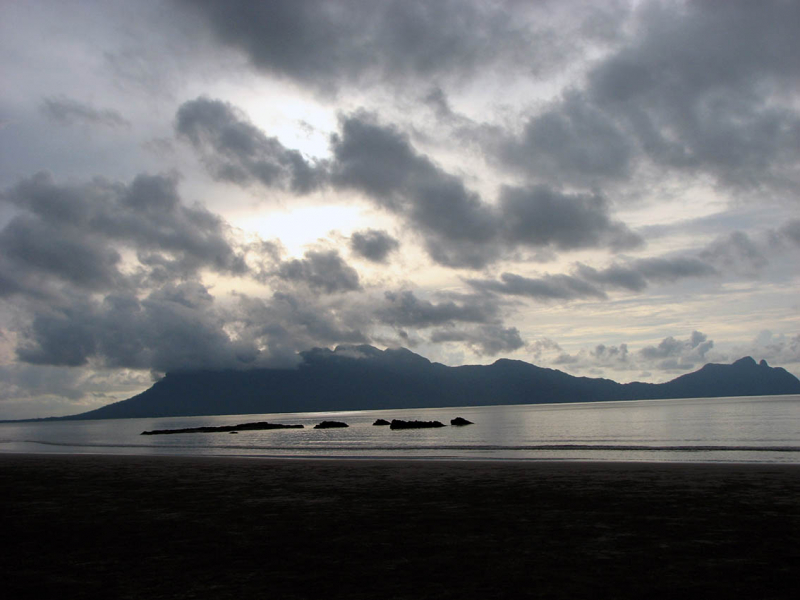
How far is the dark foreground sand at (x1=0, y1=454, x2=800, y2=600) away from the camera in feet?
30.9

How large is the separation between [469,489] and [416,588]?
13.7 metres

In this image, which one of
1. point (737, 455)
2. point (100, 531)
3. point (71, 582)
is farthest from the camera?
point (737, 455)

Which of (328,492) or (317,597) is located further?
(328,492)

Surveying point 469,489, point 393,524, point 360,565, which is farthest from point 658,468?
point 360,565

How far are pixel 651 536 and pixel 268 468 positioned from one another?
85.4 feet

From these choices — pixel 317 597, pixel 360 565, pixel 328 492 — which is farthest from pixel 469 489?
pixel 317 597

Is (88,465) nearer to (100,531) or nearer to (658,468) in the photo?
(100,531)

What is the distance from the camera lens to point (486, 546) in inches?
483

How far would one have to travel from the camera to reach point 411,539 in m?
13.1

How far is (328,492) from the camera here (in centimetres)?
2231

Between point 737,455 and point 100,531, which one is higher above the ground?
point 100,531

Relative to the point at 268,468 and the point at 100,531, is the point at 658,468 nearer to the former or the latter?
the point at 268,468

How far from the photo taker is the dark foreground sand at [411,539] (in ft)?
30.9

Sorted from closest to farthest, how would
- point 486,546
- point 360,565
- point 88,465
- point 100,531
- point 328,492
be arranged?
point 360,565
point 486,546
point 100,531
point 328,492
point 88,465
